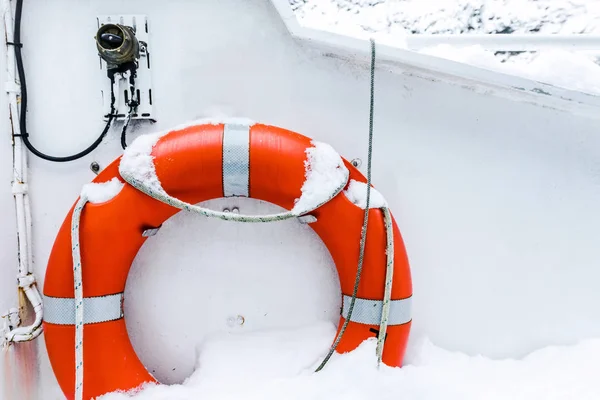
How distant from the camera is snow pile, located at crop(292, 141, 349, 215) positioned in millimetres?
834

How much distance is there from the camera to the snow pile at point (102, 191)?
33.6 inches

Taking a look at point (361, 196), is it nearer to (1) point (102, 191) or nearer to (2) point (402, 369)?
(2) point (402, 369)

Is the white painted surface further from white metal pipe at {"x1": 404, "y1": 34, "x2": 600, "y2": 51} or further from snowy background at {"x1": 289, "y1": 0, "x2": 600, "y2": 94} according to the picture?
snowy background at {"x1": 289, "y1": 0, "x2": 600, "y2": 94}

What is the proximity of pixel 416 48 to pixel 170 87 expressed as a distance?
59cm

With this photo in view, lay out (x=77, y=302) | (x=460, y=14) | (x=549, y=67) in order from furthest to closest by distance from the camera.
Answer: (x=460, y=14), (x=549, y=67), (x=77, y=302)

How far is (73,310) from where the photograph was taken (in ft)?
2.84

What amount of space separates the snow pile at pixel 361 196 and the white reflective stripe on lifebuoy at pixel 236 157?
220 mm

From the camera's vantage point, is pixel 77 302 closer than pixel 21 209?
Yes

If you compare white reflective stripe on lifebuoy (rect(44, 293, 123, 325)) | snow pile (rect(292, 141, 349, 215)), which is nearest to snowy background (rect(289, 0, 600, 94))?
snow pile (rect(292, 141, 349, 215))

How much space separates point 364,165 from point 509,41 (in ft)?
1.47

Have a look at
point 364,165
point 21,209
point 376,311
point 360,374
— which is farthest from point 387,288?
point 21,209

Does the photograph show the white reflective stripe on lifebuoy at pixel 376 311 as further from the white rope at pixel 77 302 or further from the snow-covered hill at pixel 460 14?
the snow-covered hill at pixel 460 14

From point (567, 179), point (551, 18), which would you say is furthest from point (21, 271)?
point (551, 18)

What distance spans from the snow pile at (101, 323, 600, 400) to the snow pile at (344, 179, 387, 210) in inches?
11.7
